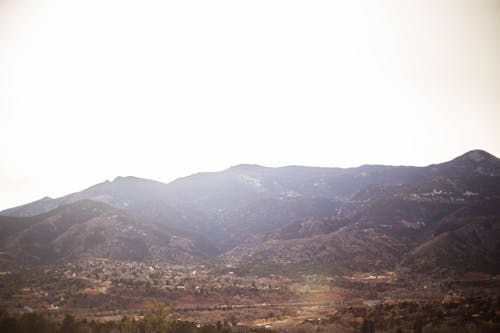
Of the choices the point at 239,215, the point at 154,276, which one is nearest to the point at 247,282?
the point at 154,276

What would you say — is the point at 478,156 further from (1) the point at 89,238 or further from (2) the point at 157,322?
(2) the point at 157,322

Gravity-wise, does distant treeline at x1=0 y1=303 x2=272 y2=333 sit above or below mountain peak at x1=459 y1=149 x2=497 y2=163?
below

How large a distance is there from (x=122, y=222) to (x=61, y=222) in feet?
64.9

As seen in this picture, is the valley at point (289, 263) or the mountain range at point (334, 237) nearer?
the valley at point (289, 263)

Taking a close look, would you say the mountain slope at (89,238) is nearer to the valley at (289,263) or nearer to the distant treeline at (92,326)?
the valley at (289,263)

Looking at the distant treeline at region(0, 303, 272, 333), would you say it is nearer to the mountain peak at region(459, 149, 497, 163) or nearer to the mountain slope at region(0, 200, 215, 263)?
the mountain slope at region(0, 200, 215, 263)

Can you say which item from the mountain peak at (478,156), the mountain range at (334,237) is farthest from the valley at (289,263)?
the mountain peak at (478,156)

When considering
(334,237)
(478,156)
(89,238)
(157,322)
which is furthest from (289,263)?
(478,156)

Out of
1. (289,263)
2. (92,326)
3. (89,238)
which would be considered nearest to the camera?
(92,326)

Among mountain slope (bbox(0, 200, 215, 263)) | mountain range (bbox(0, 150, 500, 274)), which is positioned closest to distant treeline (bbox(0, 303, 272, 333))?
mountain range (bbox(0, 150, 500, 274))

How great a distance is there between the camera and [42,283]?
7106cm

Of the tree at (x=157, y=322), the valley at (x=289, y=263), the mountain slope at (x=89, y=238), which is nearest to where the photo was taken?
the tree at (x=157, y=322)

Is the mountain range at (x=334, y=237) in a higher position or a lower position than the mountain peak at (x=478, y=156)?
lower

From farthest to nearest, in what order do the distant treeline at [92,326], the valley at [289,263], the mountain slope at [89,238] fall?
1. the mountain slope at [89,238]
2. the valley at [289,263]
3. the distant treeline at [92,326]
